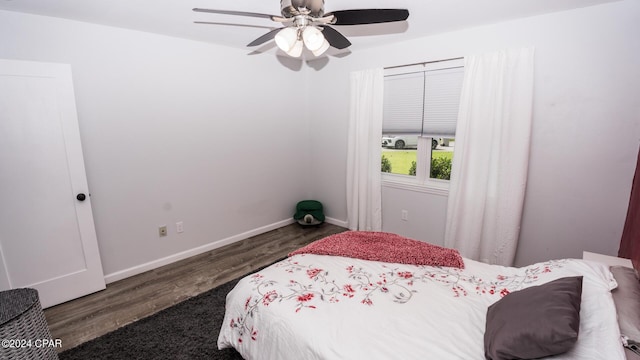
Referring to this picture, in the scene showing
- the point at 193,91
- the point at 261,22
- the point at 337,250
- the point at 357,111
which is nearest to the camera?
the point at 337,250

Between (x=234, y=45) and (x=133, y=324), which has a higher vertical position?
(x=234, y=45)

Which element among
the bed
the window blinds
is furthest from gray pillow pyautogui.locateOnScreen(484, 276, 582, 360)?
the window blinds

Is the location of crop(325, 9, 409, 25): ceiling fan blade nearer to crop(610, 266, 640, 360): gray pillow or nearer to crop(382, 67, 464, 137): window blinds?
crop(382, 67, 464, 137): window blinds

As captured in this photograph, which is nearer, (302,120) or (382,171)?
(382,171)

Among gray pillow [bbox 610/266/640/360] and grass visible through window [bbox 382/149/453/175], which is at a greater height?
grass visible through window [bbox 382/149/453/175]

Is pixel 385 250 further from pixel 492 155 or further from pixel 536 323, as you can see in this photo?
pixel 492 155

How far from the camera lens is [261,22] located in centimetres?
247

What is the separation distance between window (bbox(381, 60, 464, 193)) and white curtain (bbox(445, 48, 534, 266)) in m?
0.18

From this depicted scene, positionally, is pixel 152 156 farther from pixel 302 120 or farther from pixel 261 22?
pixel 302 120

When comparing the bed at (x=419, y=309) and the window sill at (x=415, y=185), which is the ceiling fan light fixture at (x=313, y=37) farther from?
the window sill at (x=415, y=185)

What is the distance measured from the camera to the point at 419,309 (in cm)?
143

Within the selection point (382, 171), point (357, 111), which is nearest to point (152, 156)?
point (357, 111)

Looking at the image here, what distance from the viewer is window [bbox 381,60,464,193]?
9.73 feet

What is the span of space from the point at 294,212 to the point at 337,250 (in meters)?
2.30
